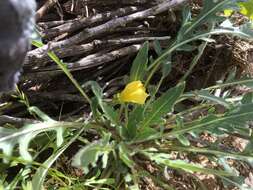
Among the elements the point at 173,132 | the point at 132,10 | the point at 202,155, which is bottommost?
the point at 202,155

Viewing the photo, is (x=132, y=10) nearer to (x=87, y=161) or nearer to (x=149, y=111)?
(x=149, y=111)

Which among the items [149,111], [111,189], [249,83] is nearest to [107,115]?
[149,111]

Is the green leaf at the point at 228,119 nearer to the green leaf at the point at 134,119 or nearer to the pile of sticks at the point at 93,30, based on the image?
the green leaf at the point at 134,119

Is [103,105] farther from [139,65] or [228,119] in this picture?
[228,119]

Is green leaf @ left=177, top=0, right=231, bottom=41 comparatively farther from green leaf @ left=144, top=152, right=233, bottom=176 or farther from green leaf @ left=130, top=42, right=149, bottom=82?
green leaf @ left=144, top=152, right=233, bottom=176

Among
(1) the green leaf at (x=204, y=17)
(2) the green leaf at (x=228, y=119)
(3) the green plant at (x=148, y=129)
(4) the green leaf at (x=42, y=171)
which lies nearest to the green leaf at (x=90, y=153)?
(3) the green plant at (x=148, y=129)

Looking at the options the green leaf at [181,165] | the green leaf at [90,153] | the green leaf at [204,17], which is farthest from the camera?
the green leaf at [204,17]
